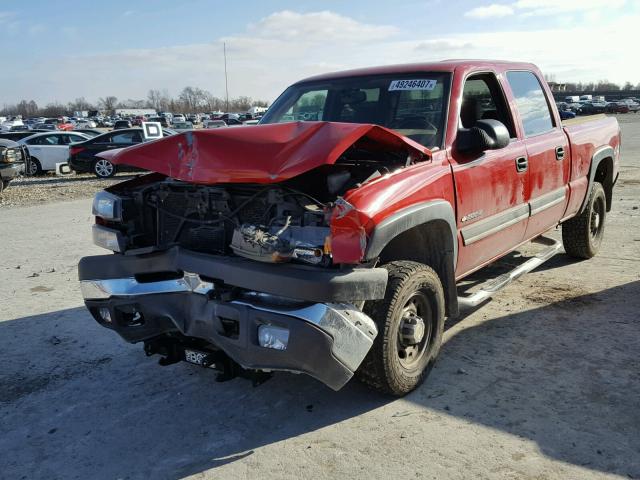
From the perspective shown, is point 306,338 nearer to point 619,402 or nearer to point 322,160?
point 322,160

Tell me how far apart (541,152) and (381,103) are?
155 centimetres

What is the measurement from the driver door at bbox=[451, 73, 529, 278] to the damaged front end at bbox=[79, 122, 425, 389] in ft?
2.06

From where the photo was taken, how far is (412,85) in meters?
4.33

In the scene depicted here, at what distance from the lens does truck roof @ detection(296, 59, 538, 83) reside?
14.3 feet

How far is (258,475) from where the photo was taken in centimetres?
289

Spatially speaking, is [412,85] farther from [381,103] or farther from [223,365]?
[223,365]

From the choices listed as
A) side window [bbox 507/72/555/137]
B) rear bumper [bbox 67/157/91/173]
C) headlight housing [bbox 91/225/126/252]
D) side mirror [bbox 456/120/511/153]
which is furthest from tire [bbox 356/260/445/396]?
rear bumper [bbox 67/157/91/173]

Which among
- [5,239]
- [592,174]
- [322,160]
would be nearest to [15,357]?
[322,160]

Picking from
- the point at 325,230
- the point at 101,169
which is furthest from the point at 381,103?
the point at 101,169

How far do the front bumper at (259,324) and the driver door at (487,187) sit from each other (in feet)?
4.49

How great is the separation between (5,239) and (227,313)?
714cm

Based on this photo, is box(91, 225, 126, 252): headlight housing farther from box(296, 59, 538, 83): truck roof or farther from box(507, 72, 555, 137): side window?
box(507, 72, 555, 137): side window

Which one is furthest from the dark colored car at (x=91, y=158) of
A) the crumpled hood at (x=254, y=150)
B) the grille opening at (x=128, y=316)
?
the crumpled hood at (x=254, y=150)

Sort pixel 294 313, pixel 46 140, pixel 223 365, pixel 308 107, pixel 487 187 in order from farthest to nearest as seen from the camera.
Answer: pixel 46 140, pixel 308 107, pixel 487 187, pixel 223 365, pixel 294 313
